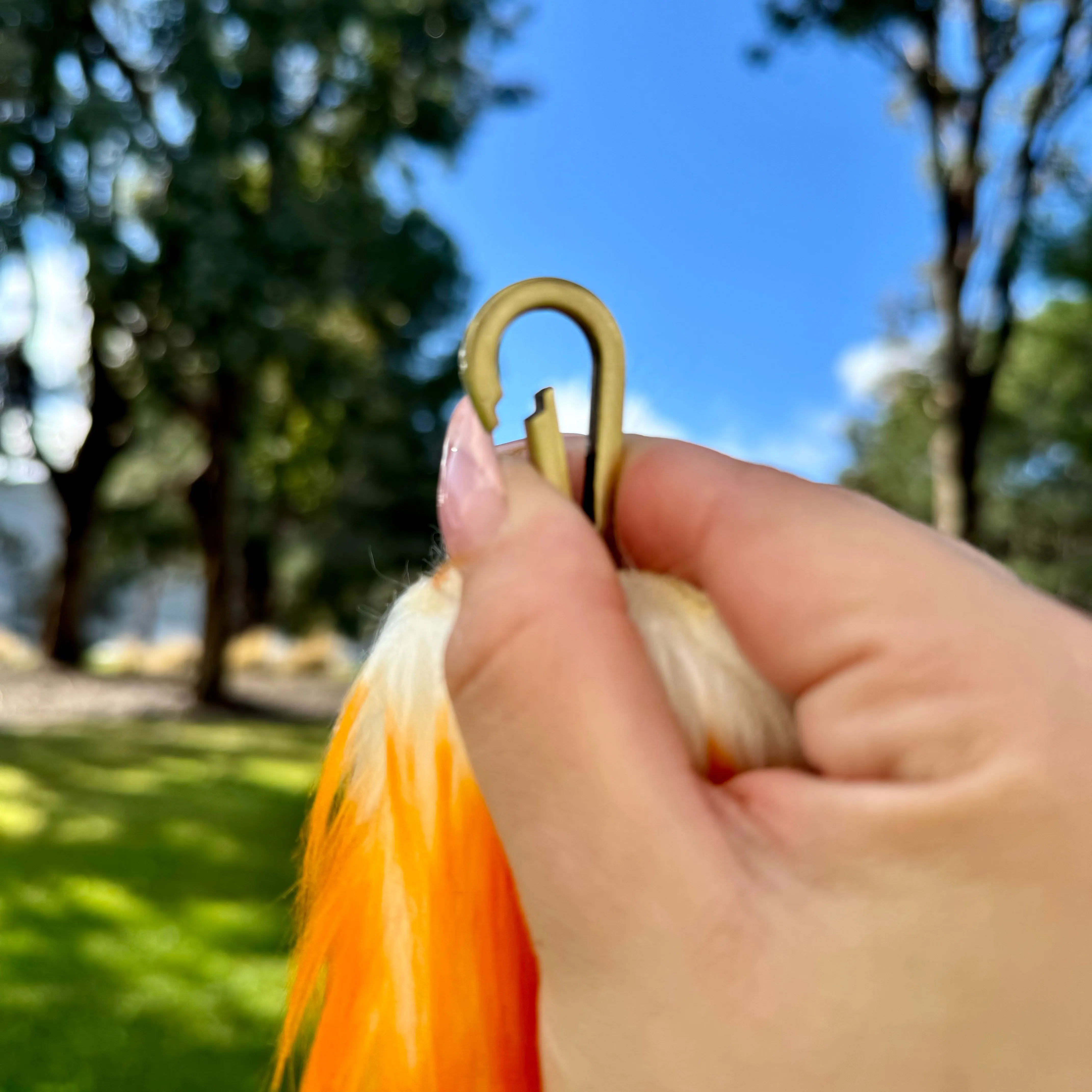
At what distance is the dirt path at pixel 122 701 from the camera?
7.64 metres

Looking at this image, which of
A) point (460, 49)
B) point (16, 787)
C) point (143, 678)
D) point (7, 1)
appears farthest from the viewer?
point (143, 678)

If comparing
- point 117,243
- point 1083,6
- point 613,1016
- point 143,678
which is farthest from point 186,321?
point 613,1016

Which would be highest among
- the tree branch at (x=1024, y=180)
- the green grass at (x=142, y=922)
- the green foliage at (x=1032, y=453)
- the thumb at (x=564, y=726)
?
the green foliage at (x=1032, y=453)

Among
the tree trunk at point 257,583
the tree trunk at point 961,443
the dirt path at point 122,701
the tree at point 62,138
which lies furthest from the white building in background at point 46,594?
the tree trunk at point 961,443

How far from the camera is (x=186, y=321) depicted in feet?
20.1

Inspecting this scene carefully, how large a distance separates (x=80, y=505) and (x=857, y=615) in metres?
9.96

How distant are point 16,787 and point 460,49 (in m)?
6.26

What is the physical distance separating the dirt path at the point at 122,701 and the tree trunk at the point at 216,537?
32cm

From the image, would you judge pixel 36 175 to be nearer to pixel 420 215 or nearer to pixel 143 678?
pixel 420 215

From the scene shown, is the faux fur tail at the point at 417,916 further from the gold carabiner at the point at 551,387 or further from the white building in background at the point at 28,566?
the white building in background at the point at 28,566

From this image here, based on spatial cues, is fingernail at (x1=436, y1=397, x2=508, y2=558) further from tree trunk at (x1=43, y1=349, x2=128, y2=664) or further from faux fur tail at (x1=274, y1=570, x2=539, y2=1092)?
tree trunk at (x1=43, y1=349, x2=128, y2=664)

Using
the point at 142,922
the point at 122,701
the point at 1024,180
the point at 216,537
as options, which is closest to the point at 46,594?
the point at 122,701

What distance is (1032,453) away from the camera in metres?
15.9

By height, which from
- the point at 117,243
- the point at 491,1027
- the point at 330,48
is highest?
the point at 330,48
